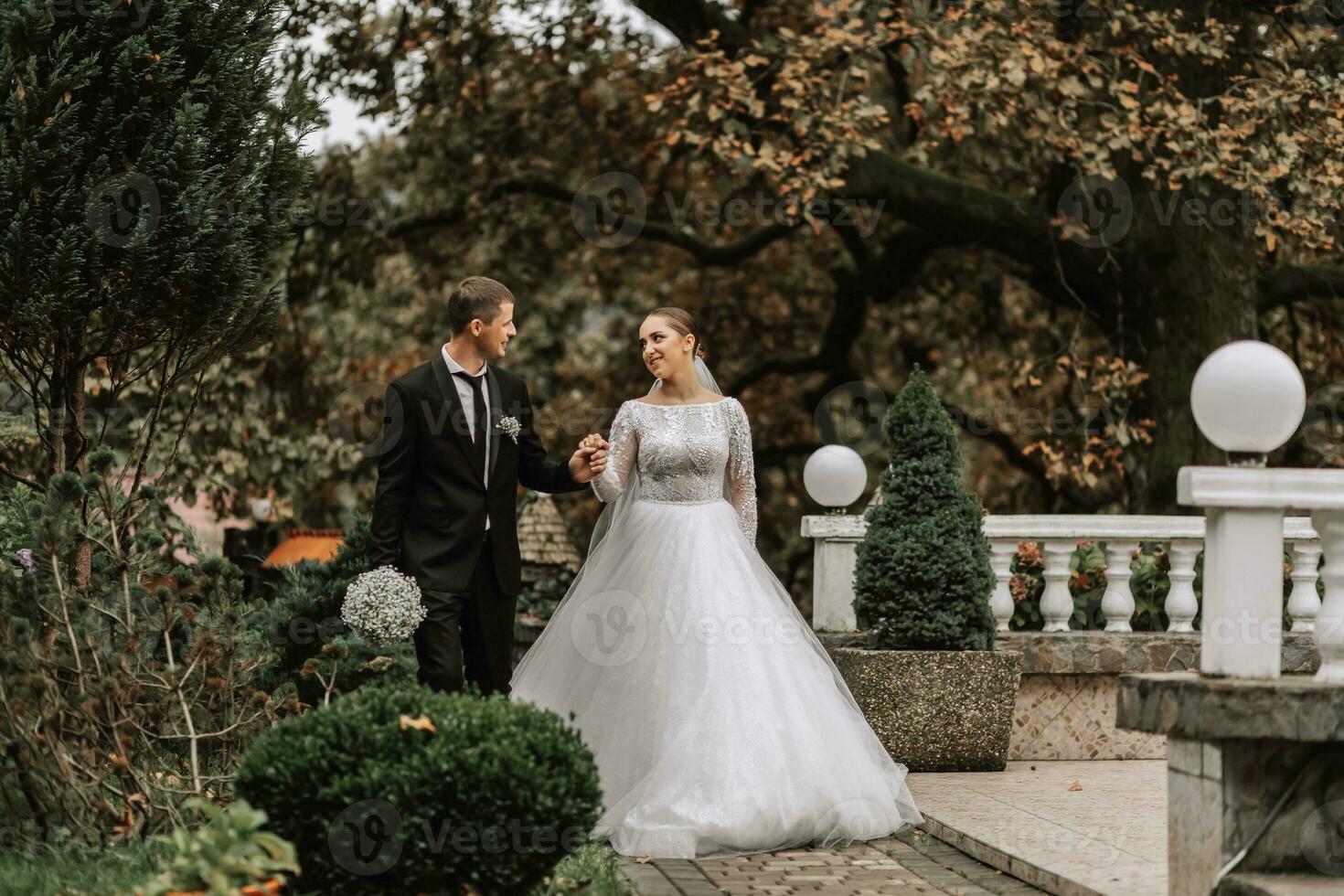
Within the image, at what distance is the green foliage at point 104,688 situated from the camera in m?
5.33

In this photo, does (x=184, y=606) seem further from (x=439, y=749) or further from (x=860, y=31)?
(x=860, y=31)

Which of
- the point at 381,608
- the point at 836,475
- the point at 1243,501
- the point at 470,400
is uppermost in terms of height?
the point at 470,400

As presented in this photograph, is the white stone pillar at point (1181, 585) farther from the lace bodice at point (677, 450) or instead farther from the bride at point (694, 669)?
the lace bodice at point (677, 450)

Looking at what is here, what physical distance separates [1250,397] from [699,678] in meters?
2.69

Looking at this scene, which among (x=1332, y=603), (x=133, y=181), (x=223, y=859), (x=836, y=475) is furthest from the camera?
(x=836, y=475)

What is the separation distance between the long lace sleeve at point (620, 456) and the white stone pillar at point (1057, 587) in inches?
125

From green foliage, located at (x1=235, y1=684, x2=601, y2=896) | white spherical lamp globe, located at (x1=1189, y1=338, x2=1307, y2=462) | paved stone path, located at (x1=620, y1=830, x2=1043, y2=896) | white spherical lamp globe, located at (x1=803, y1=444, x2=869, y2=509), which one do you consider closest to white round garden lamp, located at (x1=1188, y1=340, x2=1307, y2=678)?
white spherical lamp globe, located at (x1=1189, y1=338, x2=1307, y2=462)

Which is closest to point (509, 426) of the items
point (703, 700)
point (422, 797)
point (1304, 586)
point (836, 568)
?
point (703, 700)

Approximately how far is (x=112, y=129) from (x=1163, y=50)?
817 centimetres

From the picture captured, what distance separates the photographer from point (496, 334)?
6348 millimetres

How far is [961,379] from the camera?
18.8 metres

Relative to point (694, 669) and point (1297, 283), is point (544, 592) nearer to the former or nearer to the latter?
point (694, 669)

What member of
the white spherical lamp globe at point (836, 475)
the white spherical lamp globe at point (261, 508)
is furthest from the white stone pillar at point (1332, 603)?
the white spherical lamp globe at point (261, 508)

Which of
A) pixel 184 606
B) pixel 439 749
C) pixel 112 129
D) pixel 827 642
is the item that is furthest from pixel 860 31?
pixel 439 749
